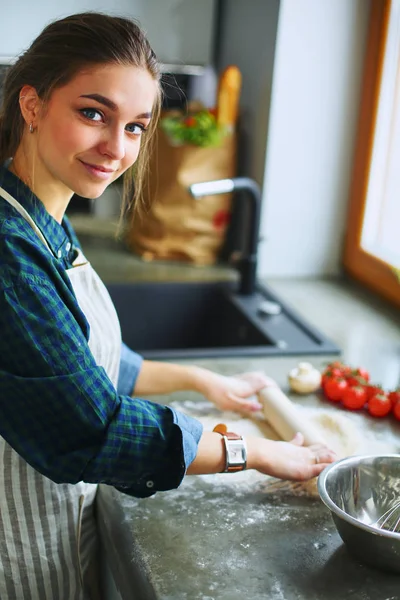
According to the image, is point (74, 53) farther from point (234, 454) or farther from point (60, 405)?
point (234, 454)

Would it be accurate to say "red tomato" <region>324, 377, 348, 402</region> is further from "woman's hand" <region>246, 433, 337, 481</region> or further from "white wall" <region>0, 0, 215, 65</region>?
"white wall" <region>0, 0, 215, 65</region>

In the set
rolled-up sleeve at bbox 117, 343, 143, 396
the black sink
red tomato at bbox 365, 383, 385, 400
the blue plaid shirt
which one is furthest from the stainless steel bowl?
the black sink

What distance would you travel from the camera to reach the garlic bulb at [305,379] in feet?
4.95

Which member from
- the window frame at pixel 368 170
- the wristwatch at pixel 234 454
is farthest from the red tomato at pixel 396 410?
the window frame at pixel 368 170

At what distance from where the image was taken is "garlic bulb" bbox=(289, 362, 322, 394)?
4.95 ft

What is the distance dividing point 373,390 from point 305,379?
5.2 inches

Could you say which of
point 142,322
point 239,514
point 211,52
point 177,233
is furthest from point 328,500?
point 211,52

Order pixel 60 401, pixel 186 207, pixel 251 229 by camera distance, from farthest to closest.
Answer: pixel 186 207 → pixel 251 229 → pixel 60 401

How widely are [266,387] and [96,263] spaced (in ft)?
3.30

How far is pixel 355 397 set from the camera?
1447 millimetres

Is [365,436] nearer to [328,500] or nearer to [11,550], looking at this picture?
[328,500]

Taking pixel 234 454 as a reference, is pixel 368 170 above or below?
above

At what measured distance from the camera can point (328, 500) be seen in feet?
3.29

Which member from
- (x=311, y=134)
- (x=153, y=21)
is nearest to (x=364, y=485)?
(x=311, y=134)
